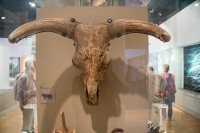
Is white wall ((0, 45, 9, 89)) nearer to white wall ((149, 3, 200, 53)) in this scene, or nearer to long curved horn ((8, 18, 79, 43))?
long curved horn ((8, 18, 79, 43))

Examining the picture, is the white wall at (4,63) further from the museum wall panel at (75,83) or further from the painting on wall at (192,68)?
the painting on wall at (192,68)

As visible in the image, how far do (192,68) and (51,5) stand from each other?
2.03 metres

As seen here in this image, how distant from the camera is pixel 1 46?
2.14 metres

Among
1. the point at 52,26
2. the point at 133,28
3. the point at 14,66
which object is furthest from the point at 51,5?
the point at 133,28

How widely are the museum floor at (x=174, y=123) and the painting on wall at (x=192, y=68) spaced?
39cm

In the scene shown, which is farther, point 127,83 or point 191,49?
point 191,49

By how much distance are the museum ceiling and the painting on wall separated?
564 millimetres

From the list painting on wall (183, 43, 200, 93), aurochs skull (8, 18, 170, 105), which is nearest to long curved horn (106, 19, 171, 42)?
aurochs skull (8, 18, 170, 105)

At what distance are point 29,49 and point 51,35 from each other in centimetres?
33

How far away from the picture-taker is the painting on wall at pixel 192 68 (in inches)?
90.8

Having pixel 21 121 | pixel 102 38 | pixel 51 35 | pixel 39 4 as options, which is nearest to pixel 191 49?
pixel 102 38

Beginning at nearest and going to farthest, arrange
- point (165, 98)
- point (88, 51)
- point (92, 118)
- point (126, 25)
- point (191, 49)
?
point (88, 51)
point (126, 25)
point (92, 118)
point (165, 98)
point (191, 49)

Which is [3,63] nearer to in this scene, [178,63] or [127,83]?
[127,83]

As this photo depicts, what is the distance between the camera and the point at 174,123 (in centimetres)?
223
